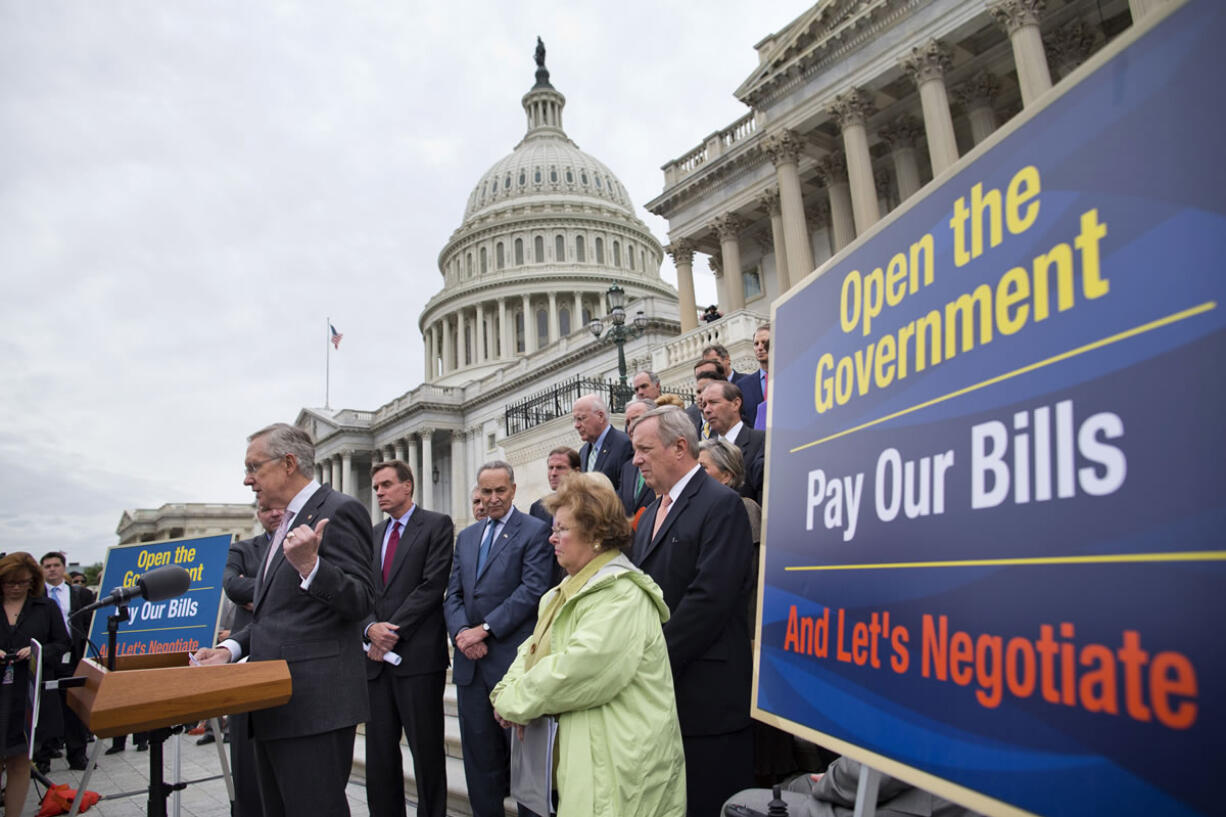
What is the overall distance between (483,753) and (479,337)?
7347 cm

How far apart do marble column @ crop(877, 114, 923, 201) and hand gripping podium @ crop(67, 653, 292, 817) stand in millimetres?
23890

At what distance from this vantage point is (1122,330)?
166cm

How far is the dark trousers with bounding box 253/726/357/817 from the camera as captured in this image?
12.4 feet

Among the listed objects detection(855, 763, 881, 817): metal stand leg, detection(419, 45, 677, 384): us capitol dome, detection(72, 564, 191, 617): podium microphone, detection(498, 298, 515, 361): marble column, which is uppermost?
detection(419, 45, 677, 384): us capitol dome

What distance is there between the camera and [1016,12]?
18.0 meters

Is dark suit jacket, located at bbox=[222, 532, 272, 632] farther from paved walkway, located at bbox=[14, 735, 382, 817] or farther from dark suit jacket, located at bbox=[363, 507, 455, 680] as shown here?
dark suit jacket, located at bbox=[363, 507, 455, 680]

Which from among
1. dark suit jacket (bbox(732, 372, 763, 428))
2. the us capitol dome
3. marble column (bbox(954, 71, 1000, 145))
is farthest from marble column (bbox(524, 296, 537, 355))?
dark suit jacket (bbox(732, 372, 763, 428))

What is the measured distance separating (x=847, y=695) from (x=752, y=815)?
1.27m

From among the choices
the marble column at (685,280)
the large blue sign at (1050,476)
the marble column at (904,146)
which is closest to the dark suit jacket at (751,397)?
the large blue sign at (1050,476)

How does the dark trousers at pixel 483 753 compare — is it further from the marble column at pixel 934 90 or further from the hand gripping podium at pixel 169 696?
the marble column at pixel 934 90

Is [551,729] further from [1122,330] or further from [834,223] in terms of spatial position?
[834,223]

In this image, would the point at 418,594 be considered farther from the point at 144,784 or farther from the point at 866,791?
the point at 144,784

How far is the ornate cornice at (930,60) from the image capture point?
2020cm

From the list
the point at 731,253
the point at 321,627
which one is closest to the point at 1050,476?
the point at 321,627
